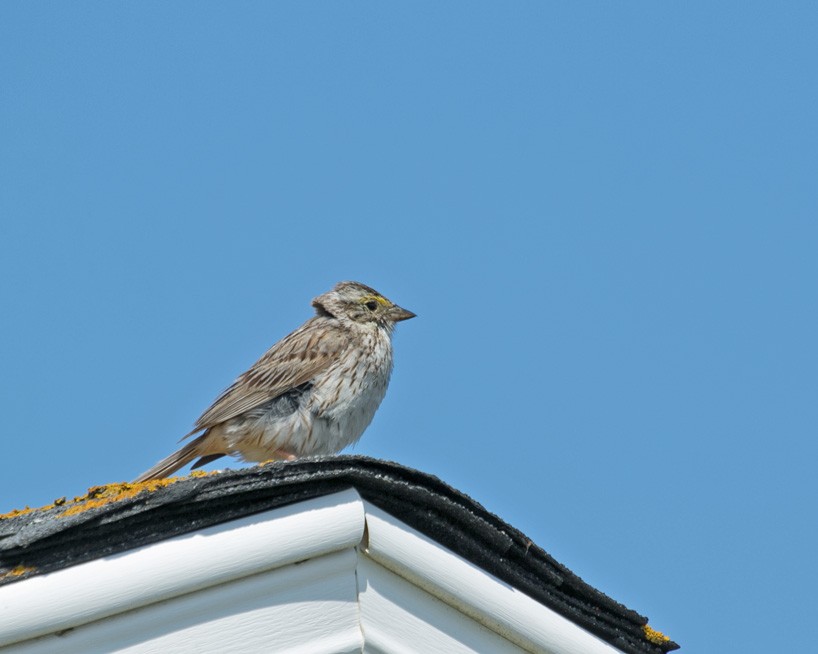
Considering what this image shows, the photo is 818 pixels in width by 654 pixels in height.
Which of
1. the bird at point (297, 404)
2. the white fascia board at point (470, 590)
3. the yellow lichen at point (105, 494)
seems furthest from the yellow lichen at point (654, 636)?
the bird at point (297, 404)

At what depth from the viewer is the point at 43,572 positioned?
4.04 m

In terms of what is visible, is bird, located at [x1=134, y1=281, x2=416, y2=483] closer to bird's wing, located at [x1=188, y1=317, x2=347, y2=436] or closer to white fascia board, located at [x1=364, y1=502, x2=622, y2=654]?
bird's wing, located at [x1=188, y1=317, x2=347, y2=436]

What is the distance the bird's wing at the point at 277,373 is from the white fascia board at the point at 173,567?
3927mm

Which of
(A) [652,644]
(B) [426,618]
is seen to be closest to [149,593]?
(B) [426,618]

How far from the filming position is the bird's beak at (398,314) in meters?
9.09

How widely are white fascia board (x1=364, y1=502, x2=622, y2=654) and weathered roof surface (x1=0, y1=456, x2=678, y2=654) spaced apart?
48 millimetres

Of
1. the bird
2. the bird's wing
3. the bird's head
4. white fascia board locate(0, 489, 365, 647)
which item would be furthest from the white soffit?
the bird's head

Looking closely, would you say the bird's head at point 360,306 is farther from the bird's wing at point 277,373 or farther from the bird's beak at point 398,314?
the bird's wing at point 277,373

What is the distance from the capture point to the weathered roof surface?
4090mm

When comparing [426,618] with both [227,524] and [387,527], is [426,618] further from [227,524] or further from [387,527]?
[227,524]

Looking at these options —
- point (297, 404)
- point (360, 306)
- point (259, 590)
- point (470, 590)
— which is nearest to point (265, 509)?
point (259, 590)

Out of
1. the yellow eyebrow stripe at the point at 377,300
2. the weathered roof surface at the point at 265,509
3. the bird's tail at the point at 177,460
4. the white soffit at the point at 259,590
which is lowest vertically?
the white soffit at the point at 259,590

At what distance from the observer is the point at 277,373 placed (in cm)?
822

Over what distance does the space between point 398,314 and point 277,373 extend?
1.17 metres
